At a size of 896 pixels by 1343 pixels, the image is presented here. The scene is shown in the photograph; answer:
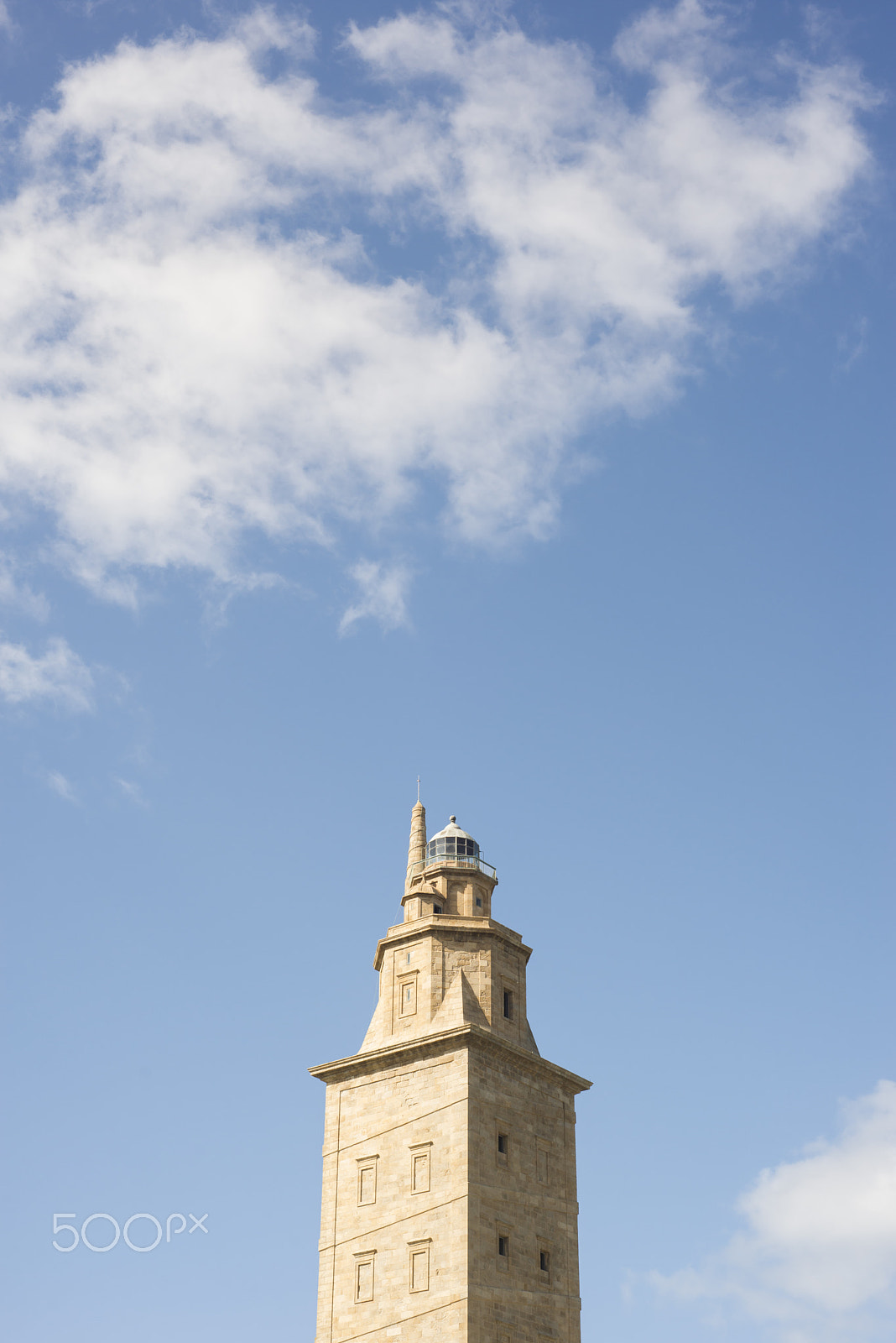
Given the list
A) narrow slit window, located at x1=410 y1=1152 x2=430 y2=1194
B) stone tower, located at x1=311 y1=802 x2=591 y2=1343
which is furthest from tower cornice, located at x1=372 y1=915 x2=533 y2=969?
narrow slit window, located at x1=410 y1=1152 x2=430 y2=1194

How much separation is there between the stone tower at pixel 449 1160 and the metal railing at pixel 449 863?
2.40 meters

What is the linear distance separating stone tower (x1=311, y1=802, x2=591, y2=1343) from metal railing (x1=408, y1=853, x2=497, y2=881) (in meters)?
2.40

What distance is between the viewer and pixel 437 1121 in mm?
60438

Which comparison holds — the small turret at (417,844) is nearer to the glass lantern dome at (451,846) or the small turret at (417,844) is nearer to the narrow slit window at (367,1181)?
the glass lantern dome at (451,846)

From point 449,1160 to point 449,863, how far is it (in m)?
15.9

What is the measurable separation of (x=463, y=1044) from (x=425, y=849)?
45.4ft

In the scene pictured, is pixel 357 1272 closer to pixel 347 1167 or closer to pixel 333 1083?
pixel 347 1167

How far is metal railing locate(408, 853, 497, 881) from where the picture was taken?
70938mm

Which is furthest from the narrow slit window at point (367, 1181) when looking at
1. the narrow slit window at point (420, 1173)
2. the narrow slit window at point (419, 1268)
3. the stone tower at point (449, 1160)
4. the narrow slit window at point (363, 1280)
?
the narrow slit window at point (419, 1268)

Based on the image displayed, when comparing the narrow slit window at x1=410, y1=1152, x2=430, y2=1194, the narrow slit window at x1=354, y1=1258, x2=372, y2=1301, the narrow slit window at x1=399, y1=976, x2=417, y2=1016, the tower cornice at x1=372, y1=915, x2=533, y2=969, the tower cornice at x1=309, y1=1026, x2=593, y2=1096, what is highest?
the tower cornice at x1=372, y1=915, x2=533, y2=969

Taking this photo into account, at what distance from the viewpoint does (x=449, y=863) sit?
7081cm

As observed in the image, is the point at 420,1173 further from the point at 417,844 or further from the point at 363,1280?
the point at 417,844

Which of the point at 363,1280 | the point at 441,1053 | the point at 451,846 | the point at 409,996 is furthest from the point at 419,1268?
the point at 451,846

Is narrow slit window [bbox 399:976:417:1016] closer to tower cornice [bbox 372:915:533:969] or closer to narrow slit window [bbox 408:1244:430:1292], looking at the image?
Result: tower cornice [bbox 372:915:533:969]
